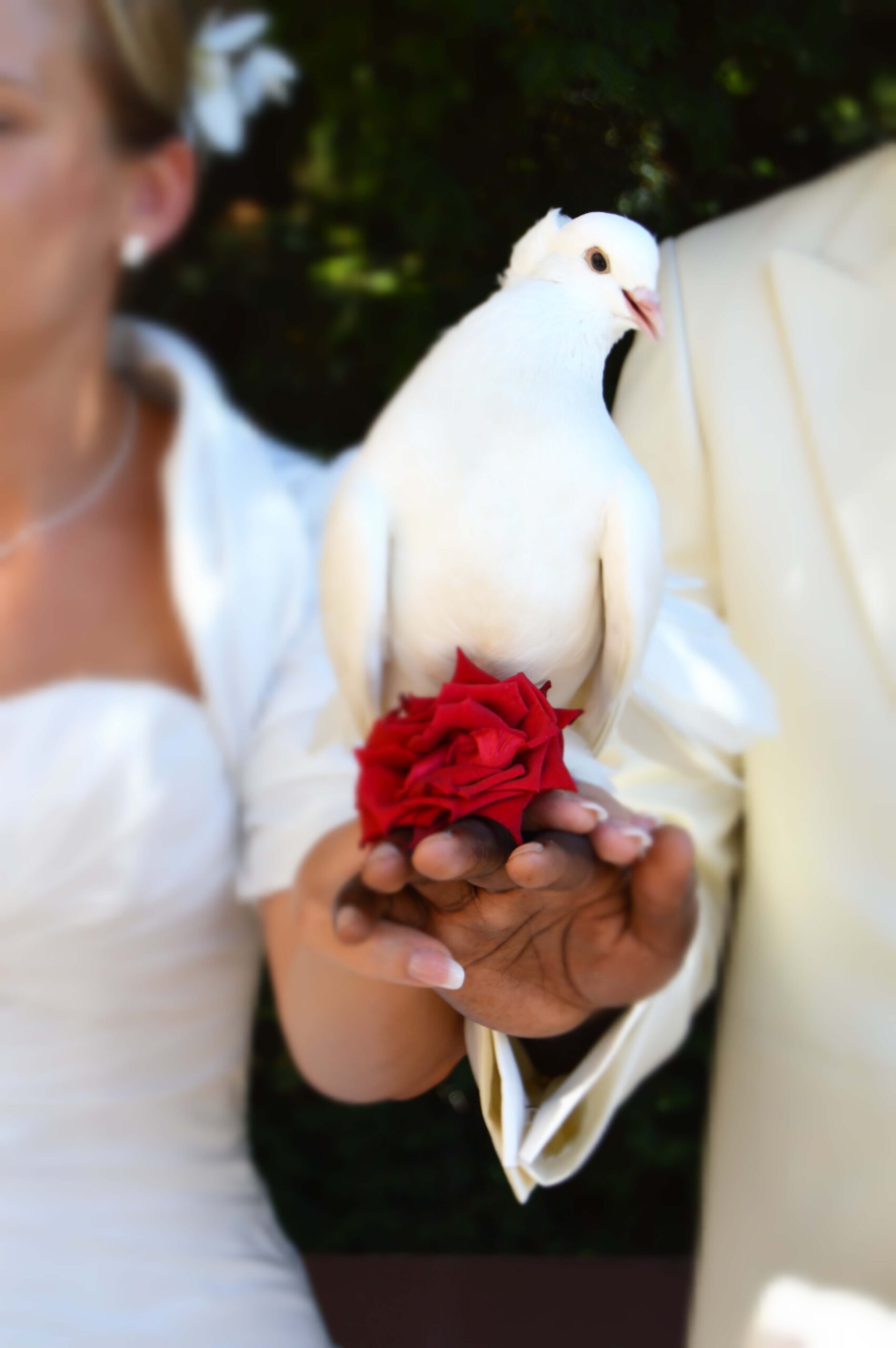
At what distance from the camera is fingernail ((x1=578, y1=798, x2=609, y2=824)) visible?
329 millimetres

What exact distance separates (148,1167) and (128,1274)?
0.22 ft

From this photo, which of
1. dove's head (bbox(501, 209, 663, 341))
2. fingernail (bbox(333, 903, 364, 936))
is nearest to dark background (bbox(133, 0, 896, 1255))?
dove's head (bbox(501, 209, 663, 341))

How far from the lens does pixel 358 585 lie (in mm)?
342

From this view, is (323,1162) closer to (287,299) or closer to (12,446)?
(12,446)

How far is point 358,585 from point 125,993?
46 cm

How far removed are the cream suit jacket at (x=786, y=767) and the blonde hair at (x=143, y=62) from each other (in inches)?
17.3

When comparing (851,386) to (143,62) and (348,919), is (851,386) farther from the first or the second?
(143,62)

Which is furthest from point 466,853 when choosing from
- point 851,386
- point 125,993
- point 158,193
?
point 158,193

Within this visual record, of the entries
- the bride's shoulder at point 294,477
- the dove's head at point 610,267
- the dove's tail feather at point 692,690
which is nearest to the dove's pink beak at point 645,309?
the dove's head at point 610,267

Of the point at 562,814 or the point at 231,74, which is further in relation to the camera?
the point at 231,74

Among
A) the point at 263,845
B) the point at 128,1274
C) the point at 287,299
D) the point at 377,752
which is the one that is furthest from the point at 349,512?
the point at 287,299

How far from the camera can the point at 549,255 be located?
0.31 metres

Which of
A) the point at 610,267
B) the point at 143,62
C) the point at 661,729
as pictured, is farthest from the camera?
the point at 143,62

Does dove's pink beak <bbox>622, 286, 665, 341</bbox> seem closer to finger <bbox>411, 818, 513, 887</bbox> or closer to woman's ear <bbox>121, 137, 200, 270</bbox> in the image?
finger <bbox>411, 818, 513, 887</bbox>
